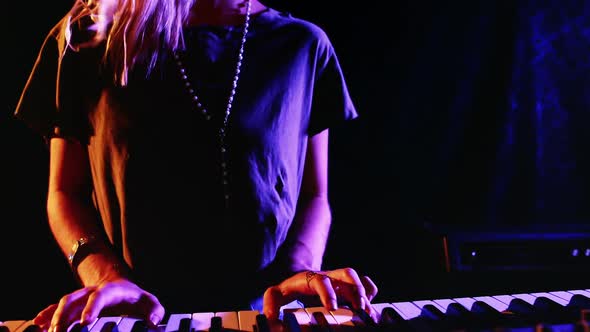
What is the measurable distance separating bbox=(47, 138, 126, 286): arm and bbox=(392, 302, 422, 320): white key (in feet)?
1.99

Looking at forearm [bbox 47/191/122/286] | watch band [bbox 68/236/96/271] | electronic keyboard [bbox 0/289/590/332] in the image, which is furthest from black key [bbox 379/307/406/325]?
watch band [bbox 68/236/96/271]

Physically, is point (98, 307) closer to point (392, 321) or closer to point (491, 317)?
point (392, 321)

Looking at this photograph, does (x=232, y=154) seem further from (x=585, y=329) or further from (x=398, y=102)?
(x=398, y=102)

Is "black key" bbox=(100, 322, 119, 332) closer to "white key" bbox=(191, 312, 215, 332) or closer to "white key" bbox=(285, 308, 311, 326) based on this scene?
"white key" bbox=(191, 312, 215, 332)

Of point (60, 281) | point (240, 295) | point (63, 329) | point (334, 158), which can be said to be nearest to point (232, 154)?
point (240, 295)

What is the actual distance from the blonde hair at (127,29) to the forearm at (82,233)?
0.33 m

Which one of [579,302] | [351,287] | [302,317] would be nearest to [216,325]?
[302,317]

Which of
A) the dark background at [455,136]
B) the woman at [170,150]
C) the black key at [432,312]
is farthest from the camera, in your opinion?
the dark background at [455,136]

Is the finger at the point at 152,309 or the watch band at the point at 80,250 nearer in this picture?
the finger at the point at 152,309

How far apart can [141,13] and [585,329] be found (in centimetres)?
118

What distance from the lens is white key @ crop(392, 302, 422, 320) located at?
81cm

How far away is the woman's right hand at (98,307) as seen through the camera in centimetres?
71

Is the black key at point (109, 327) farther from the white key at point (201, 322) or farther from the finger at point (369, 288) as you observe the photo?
the finger at point (369, 288)

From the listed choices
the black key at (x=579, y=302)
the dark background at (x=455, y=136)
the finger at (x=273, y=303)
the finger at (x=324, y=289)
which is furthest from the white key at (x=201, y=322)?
the dark background at (x=455, y=136)
